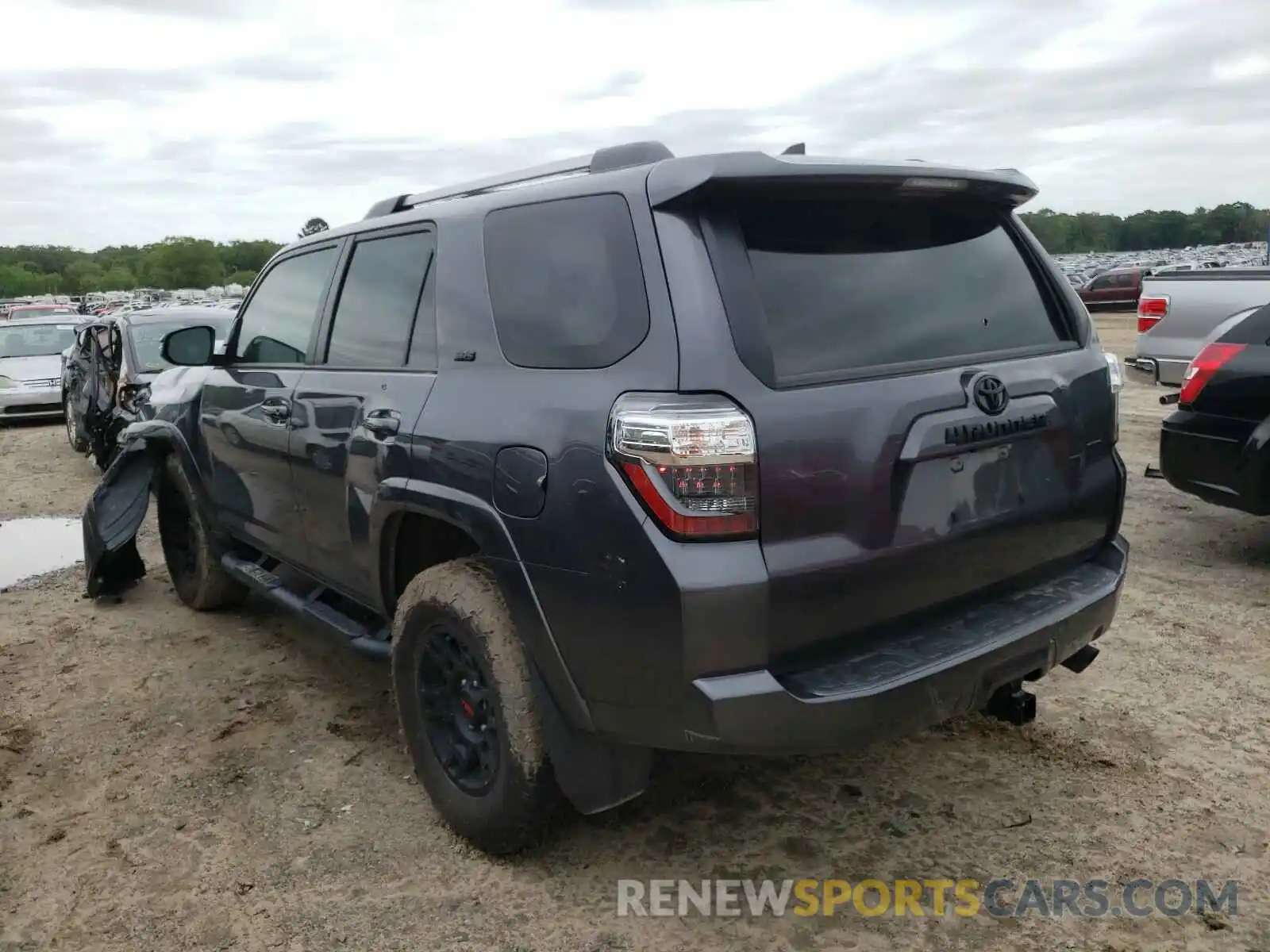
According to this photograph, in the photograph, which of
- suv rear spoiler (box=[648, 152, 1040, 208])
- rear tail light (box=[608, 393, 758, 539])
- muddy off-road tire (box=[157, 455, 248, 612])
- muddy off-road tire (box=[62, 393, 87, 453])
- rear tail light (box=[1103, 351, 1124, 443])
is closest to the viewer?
rear tail light (box=[608, 393, 758, 539])

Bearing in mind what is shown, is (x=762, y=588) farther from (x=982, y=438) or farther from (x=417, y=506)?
(x=417, y=506)

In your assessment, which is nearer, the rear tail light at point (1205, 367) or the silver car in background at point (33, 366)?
the rear tail light at point (1205, 367)

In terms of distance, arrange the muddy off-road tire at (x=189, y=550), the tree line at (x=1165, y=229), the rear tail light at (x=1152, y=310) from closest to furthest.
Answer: the muddy off-road tire at (x=189, y=550), the rear tail light at (x=1152, y=310), the tree line at (x=1165, y=229)

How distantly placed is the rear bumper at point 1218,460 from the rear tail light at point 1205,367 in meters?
0.10

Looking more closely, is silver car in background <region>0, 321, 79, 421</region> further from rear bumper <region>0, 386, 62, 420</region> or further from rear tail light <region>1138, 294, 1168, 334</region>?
rear tail light <region>1138, 294, 1168, 334</region>

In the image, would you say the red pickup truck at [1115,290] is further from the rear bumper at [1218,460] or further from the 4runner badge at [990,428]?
the 4runner badge at [990,428]

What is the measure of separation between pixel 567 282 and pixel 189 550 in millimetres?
3745

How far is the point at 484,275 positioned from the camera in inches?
119

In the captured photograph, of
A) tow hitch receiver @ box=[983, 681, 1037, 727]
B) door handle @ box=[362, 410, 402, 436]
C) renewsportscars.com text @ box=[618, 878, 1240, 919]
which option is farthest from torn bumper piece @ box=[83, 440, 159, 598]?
tow hitch receiver @ box=[983, 681, 1037, 727]

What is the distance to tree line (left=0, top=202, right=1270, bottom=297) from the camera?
115 meters

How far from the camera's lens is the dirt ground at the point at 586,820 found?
2.72 m

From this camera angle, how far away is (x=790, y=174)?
2502 millimetres

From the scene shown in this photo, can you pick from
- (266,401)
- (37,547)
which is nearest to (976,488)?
(266,401)

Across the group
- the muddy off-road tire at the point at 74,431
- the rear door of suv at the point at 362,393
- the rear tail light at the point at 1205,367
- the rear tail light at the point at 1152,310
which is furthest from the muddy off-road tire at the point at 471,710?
the muddy off-road tire at the point at 74,431
